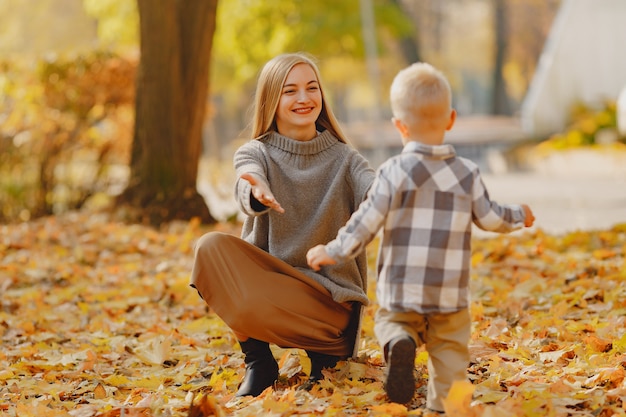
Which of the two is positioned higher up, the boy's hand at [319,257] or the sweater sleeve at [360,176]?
the sweater sleeve at [360,176]

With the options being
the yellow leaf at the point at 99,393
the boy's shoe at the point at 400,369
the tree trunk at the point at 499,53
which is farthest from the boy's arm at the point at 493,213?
the tree trunk at the point at 499,53

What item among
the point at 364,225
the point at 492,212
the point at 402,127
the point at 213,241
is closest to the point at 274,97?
the point at 213,241

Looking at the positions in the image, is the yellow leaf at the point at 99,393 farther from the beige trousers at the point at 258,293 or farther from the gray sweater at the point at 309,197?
the gray sweater at the point at 309,197

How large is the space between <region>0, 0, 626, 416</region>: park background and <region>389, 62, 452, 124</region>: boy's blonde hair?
37.5 inches

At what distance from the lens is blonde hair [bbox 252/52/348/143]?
13.4 ft

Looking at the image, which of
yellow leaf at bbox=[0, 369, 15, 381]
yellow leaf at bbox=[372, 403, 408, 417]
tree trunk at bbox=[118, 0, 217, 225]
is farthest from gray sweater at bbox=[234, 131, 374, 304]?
tree trunk at bbox=[118, 0, 217, 225]

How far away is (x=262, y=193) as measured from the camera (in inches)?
142

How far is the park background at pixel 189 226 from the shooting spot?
4020 millimetres

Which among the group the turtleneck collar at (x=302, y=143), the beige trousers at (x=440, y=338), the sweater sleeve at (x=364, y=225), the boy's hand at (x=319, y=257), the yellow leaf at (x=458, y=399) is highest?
the turtleneck collar at (x=302, y=143)

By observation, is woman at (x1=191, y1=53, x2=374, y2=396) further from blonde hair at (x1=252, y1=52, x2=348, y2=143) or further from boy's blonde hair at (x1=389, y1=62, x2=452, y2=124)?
boy's blonde hair at (x1=389, y1=62, x2=452, y2=124)

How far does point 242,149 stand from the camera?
404 centimetres

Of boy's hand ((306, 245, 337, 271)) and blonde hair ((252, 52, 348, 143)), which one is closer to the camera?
boy's hand ((306, 245, 337, 271))

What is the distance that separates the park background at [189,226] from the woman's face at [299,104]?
45 cm

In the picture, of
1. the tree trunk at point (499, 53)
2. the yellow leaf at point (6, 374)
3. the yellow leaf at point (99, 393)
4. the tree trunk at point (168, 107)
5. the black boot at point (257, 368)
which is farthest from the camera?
the tree trunk at point (499, 53)
